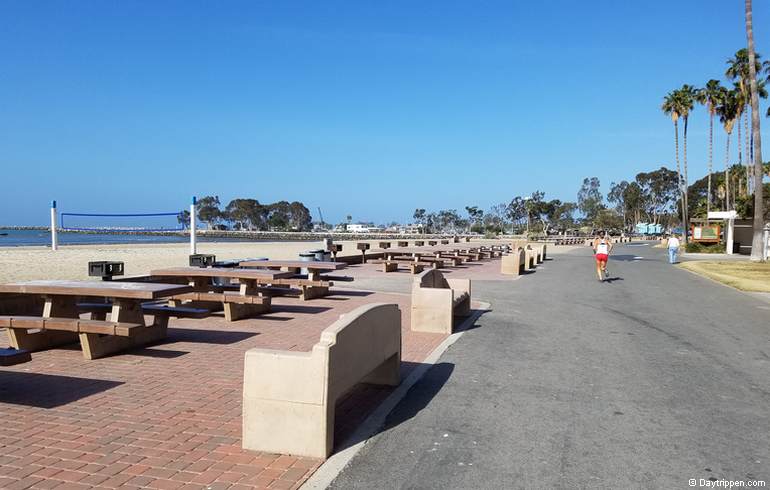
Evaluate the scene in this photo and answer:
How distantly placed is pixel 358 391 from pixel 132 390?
209 cm

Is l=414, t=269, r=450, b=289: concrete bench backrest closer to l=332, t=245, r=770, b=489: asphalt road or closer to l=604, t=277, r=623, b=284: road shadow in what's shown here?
l=332, t=245, r=770, b=489: asphalt road

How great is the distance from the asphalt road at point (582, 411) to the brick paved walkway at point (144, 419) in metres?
0.56

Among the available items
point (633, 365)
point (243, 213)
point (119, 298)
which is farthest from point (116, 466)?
point (243, 213)

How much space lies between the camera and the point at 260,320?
9555 mm

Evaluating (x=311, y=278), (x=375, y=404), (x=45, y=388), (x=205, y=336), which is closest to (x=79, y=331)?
(x=45, y=388)

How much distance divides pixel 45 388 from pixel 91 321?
1050 mm

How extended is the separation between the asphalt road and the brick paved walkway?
56cm

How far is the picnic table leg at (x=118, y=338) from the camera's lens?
654 centimetres

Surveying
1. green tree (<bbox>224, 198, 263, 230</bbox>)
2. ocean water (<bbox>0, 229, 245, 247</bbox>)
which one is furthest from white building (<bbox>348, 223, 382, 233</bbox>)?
ocean water (<bbox>0, 229, 245, 247</bbox>)

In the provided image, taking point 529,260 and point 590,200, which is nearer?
point 529,260

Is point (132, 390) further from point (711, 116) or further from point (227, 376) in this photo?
point (711, 116)

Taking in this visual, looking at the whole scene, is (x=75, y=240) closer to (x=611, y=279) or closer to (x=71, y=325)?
(x=611, y=279)

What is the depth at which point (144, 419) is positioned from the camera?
469 cm

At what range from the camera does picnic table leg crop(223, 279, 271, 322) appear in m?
9.35
